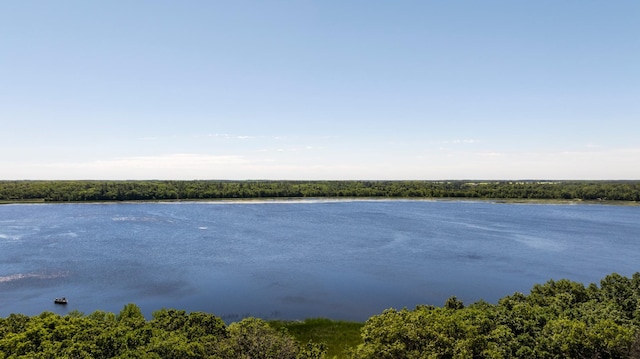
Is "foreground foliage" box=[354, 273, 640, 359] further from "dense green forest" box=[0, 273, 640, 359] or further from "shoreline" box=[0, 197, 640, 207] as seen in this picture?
"shoreline" box=[0, 197, 640, 207]

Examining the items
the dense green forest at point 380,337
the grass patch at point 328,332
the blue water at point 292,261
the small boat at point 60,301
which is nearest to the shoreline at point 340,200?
the blue water at point 292,261

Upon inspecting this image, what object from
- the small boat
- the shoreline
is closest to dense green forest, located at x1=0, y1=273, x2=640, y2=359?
the small boat

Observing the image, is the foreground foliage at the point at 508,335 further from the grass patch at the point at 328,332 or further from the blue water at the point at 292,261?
the blue water at the point at 292,261

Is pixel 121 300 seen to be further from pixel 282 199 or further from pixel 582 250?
pixel 282 199

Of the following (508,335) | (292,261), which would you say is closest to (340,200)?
(292,261)

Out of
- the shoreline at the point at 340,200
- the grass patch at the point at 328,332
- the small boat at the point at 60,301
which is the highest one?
the shoreline at the point at 340,200

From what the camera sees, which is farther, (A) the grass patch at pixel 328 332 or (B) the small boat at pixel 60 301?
(B) the small boat at pixel 60 301

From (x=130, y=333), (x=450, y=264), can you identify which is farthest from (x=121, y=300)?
(x=450, y=264)
